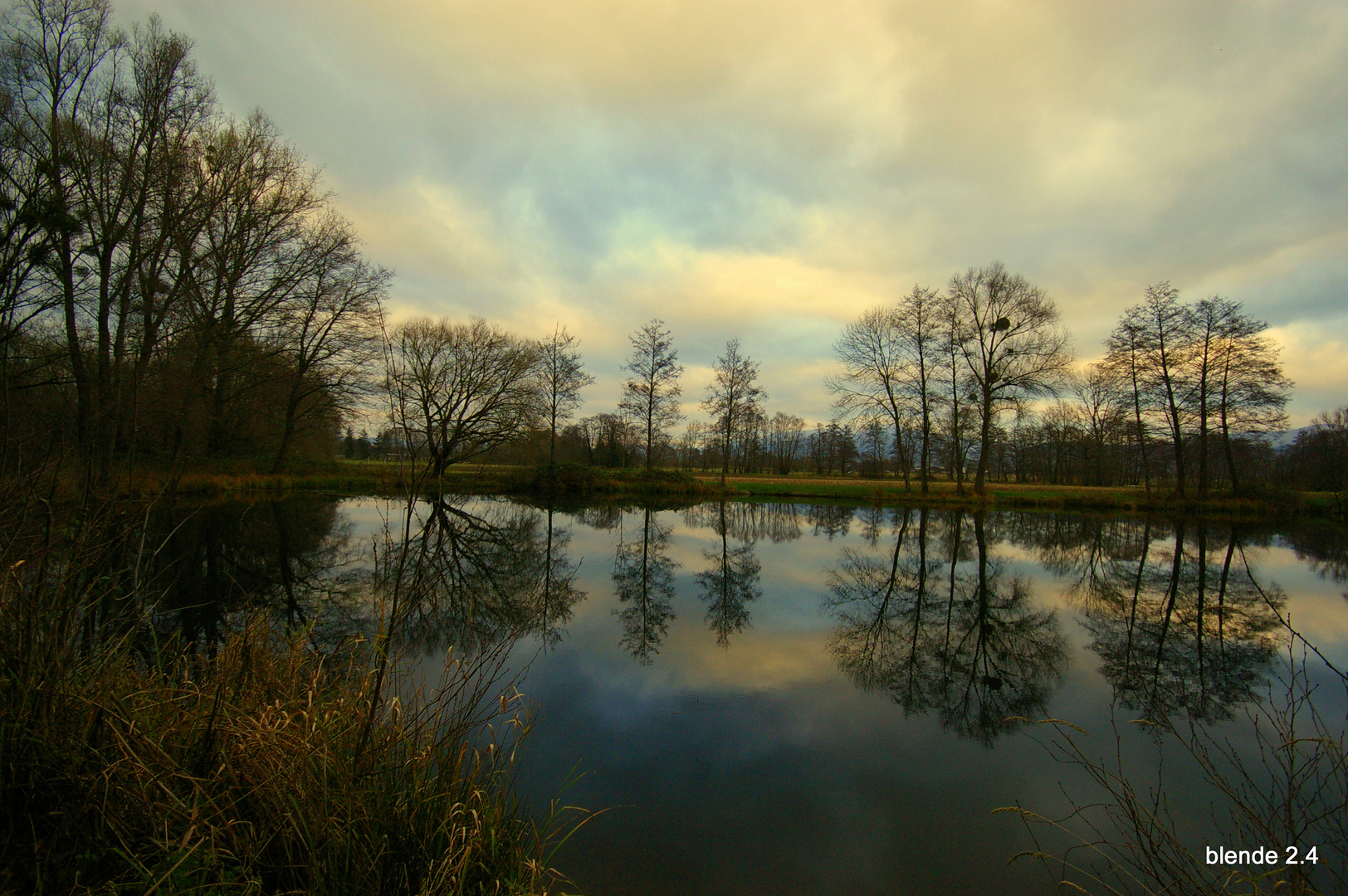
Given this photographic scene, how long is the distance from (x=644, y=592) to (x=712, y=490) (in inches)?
853

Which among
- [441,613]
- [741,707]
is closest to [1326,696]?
[741,707]

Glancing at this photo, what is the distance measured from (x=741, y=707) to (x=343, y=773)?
3.92m

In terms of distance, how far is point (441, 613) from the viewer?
749cm

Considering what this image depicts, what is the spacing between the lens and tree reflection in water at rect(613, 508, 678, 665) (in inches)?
292

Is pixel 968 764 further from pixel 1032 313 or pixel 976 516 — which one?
pixel 1032 313

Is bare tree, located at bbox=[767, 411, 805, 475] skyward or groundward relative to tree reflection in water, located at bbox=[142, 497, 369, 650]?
skyward

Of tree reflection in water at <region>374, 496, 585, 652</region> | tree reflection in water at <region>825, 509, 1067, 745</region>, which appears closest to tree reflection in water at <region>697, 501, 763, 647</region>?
tree reflection in water at <region>825, 509, 1067, 745</region>

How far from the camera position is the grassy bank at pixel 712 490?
2538cm

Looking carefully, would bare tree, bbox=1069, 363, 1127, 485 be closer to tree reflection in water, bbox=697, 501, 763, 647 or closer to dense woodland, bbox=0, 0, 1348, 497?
dense woodland, bbox=0, 0, 1348, 497

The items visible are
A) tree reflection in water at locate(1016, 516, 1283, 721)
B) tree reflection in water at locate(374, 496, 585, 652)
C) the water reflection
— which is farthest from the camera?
tree reflection in water at locate(1016, 516, 1283, 721)

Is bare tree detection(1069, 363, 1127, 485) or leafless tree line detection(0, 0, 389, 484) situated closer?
leafless tree line detection(0, 0, 389, 484)

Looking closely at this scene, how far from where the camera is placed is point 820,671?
6512mm

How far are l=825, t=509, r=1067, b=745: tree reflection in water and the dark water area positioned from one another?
0.15 feet

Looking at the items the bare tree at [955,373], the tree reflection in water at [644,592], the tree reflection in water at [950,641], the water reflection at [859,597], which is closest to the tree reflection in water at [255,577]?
the water reflection at [859,597]
